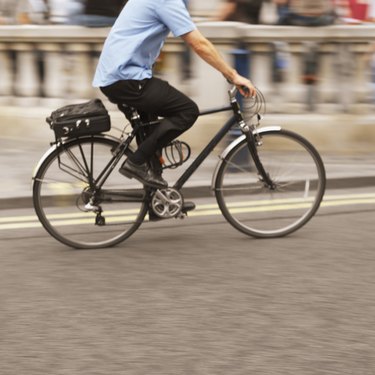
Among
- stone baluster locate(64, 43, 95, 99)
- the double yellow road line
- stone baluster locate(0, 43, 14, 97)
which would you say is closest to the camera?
the double yellow road line

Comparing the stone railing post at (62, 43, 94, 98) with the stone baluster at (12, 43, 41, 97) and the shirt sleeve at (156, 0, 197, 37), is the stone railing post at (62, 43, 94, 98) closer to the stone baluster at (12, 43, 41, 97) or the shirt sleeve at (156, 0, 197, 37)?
the stone baluster at (12, 43, 41, 97)

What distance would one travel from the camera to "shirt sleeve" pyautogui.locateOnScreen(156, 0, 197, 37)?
5484 millimetres

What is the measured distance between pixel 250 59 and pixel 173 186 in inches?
136

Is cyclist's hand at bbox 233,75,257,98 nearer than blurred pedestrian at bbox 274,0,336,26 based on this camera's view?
Yes

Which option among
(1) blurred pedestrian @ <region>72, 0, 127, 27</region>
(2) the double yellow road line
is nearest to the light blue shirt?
(2) the double yellow road line

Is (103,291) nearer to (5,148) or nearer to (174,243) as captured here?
(174,243)

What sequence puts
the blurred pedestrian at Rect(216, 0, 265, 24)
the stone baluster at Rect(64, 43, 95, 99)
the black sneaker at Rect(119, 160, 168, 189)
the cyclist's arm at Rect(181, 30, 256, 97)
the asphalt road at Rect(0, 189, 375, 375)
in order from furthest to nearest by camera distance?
the stone baluster at Rect(64, 43, 95, 99) → the blurred pedestrian at Rect(216, 0, 265, 24) → the black sneaker at Rect(119, 160, 168, 189) → the cyclist's arm at Rect(181, 30, 256, 97) → the asphalt road at Rect(0, 189, 375, 375)

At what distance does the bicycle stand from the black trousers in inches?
4.3

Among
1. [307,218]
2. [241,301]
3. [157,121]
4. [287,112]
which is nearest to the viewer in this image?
[241,301]

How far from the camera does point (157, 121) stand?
583cm

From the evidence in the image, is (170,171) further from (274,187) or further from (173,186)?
(274,187)

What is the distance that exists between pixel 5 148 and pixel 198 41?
165 inches

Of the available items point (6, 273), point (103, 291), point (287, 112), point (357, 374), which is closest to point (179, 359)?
point (357, 374)

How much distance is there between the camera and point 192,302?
4.83m
